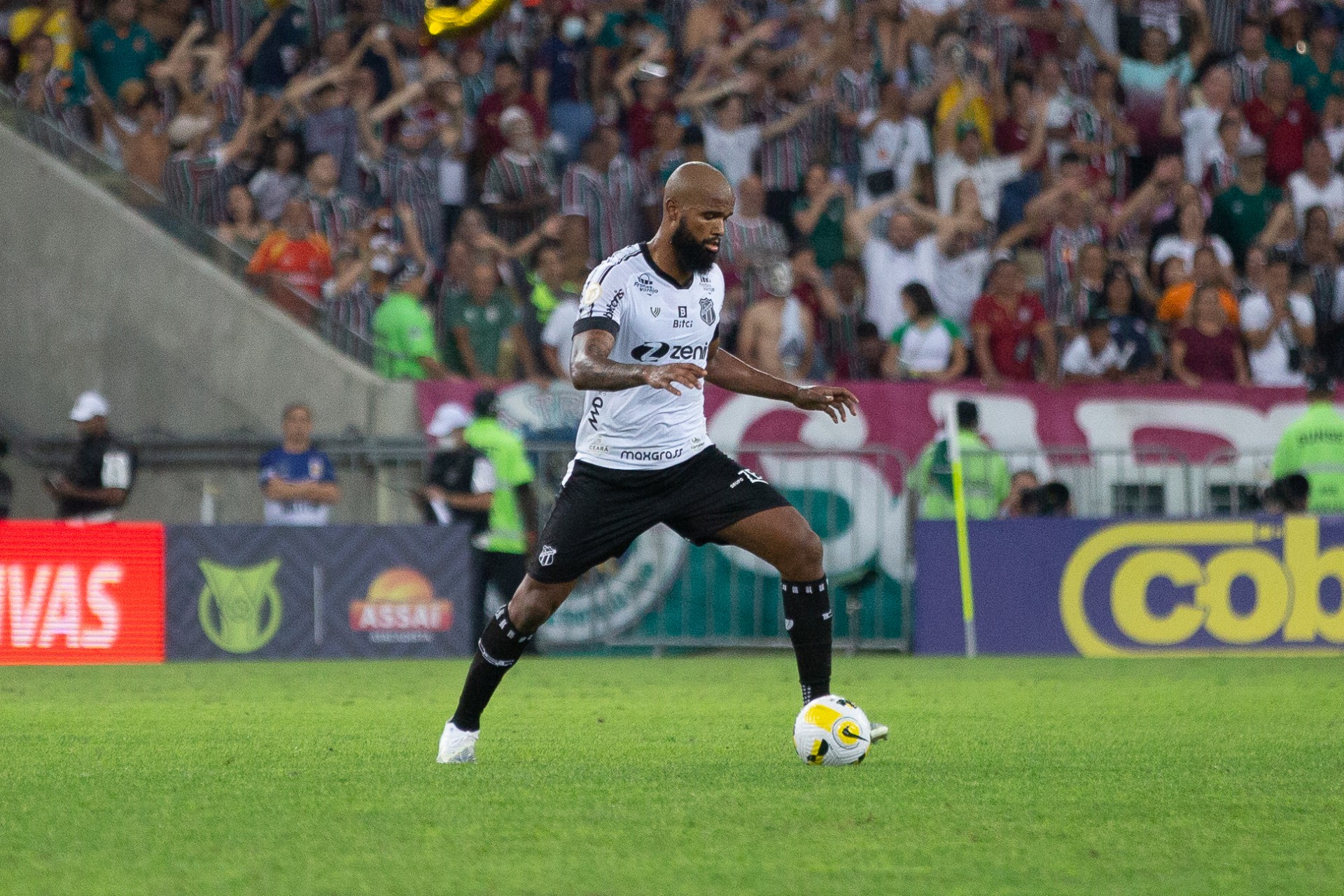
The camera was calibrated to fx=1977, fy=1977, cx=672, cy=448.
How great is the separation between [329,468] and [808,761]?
986 centimetres

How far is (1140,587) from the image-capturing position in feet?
55.1

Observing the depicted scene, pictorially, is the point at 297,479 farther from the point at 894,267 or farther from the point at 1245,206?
the point at 1245,206

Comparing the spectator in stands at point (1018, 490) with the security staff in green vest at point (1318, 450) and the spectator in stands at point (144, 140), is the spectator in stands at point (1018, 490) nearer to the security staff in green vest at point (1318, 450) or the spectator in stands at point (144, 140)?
the security staff in green vest at point (1318, 450)

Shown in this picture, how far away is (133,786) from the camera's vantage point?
762 centimetres

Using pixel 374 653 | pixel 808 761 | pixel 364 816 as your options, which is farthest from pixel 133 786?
pixel 374 653

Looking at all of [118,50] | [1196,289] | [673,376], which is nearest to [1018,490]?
[1196,289]

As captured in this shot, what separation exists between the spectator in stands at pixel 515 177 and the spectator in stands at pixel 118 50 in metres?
3.69

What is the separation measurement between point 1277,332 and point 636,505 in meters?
12.0

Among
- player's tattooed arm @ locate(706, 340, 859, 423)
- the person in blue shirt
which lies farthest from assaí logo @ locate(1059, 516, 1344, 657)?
player's tattooed arm @ locate(706, 340, 859, 423)

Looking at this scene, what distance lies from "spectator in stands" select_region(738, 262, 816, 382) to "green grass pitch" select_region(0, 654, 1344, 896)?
531cm

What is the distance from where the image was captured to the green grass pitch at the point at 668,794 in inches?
217

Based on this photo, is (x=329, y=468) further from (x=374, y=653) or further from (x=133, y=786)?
(x=133, y=786)

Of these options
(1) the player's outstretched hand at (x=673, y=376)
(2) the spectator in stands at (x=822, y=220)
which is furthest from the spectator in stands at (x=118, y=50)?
(1) the player's outstretched hand at (x=673, y=376)

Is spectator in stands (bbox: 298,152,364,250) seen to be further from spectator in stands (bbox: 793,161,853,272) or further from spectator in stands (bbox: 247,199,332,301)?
spectator in stands (bbox: 793,161,853,272)
